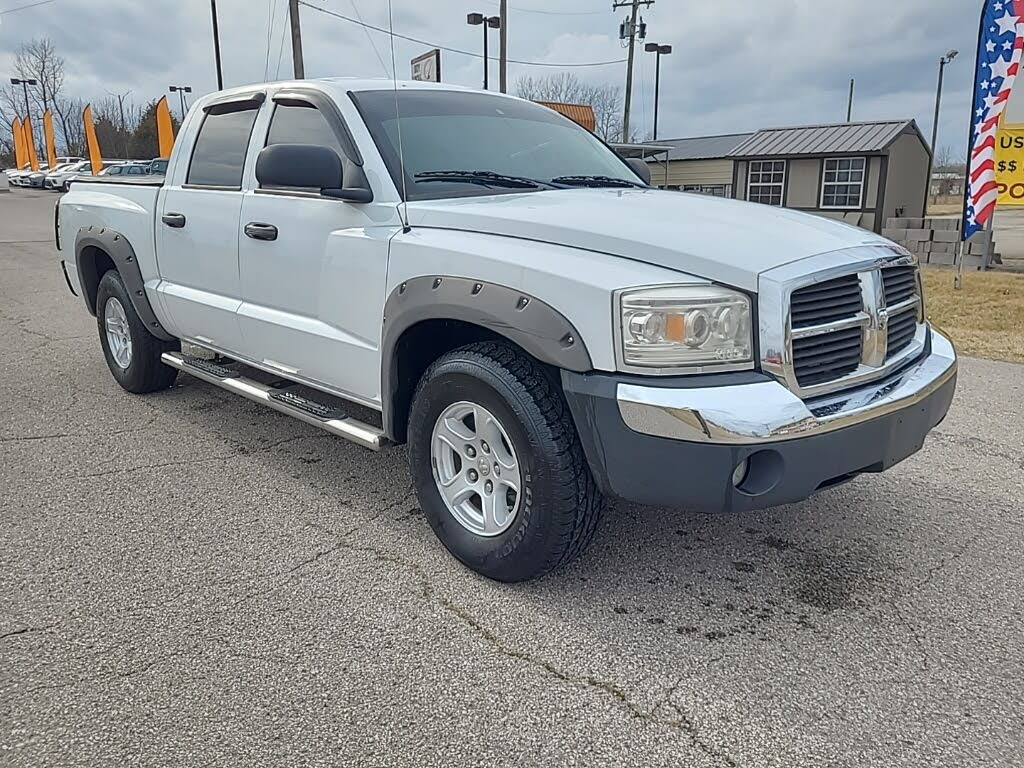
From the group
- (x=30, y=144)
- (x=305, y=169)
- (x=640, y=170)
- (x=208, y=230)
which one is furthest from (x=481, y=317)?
(x=30, y=144)

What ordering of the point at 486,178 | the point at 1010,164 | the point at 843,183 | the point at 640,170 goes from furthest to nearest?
the point at 843,183
the point at 1010,164
the point at 640,170
the point at 486,178

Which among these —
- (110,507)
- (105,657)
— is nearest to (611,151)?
(110,507)

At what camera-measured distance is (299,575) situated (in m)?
3.29

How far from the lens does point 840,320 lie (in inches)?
113

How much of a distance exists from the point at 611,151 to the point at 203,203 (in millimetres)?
2300

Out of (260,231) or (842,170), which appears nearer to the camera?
(260,231)

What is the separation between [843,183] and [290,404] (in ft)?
75.1

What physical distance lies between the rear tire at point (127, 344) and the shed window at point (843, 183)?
21881 millimetres

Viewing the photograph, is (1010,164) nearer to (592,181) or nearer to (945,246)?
(945,246)

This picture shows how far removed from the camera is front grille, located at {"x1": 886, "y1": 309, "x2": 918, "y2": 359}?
3.20 meters

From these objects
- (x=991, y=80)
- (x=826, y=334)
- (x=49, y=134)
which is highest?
(x=49, y=134)

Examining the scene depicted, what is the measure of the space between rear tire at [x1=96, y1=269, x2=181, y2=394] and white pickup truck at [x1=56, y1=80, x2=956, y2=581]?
1057mm

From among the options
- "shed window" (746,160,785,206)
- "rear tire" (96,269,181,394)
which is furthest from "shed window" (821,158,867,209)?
"rear tire" (96,269,181,394)

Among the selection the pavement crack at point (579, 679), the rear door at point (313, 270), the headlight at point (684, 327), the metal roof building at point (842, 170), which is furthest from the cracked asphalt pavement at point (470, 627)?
the metal roof building at point (842, 170)
